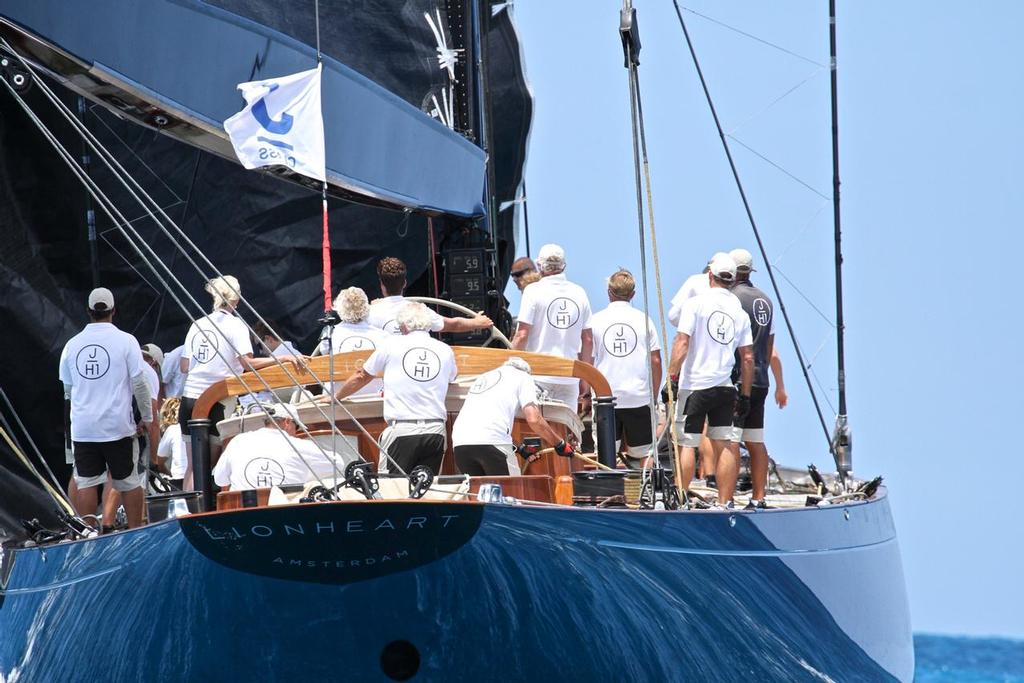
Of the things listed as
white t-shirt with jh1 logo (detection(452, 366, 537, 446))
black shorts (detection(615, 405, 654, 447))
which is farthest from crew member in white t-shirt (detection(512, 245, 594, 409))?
white t-shirt with jh1 logo (detection(452, 366, 537, 446))

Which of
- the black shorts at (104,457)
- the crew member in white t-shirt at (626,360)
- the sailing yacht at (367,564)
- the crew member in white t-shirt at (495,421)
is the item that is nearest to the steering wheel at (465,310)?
the crew member in white t-shirt at (626,360)

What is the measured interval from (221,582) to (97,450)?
2340mm

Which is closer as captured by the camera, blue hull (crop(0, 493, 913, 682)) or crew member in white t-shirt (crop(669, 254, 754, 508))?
blue hull (crop(0, 493, 913, 682))

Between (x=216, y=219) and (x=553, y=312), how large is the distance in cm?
436

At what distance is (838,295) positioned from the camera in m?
10.5

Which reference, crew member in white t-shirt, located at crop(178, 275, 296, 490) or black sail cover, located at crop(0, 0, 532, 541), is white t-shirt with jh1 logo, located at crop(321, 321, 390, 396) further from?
black sail cover, located at crop(0, 0, 532, 541)

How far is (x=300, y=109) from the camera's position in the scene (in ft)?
27.3

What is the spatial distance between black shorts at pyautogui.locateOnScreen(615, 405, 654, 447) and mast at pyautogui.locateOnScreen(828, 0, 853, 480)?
112 cm

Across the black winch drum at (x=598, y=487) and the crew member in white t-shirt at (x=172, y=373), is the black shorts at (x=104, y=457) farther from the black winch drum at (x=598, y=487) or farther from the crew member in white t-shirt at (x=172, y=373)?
the black winch drum at (x=598, y=487)

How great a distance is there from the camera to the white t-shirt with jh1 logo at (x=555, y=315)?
33.7 feet

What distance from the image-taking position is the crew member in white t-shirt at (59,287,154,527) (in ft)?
30.6

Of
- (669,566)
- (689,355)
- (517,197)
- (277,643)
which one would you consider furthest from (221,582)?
(517,197)

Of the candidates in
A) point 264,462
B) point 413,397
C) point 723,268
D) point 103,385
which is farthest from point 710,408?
point 103,385

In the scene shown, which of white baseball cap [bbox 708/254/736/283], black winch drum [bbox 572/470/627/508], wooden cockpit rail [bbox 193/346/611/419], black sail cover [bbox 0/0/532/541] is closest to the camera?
black winch drum [bbox 572/470/627/508]
